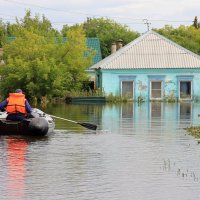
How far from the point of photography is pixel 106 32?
105750mm

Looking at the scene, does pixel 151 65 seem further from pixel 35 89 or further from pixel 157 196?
pixel 157 196

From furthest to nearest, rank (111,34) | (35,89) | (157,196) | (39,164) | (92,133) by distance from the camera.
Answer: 1. (111,34)
2. (35,89)
3. (92,133)
4. (39,164)
5. (157,196)

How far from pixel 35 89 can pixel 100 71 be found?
7786mm

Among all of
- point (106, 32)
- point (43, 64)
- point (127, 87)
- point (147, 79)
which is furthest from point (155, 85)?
point (106, 32)

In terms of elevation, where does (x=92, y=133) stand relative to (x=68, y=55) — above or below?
below

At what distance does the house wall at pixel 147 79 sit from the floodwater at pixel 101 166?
36.9 meters

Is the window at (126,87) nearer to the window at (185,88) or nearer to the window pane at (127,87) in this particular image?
the window pane at (127,87)

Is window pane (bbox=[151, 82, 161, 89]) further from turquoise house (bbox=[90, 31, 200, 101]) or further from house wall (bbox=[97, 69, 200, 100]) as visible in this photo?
house wall (bbox=[97, 69, 200, 100])

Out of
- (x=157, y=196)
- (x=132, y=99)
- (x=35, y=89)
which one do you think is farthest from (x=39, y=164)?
(x=132, y=99)

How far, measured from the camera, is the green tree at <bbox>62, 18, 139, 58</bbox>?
9931cm

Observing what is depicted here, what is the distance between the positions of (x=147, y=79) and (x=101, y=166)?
160 ft

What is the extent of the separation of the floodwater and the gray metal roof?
37104 mm

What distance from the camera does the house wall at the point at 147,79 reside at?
218 ft

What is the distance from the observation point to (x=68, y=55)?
66250 mm
